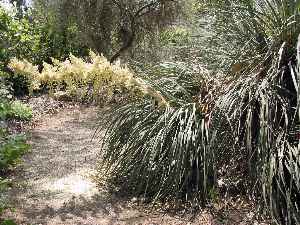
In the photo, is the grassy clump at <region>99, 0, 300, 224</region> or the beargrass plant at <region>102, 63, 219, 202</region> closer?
the grassy clump at <region>99, 0, 300, 224</region>

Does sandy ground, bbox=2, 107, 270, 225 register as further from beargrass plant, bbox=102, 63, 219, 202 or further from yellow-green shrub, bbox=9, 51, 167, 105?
yellow-green shrub, bbox=9, 51, 167, 105

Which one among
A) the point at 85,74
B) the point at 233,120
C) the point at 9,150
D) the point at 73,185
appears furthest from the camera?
the point at 85,74

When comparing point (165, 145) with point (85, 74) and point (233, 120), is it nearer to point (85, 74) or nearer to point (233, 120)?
point (233, 120)

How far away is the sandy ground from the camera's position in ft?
12.6

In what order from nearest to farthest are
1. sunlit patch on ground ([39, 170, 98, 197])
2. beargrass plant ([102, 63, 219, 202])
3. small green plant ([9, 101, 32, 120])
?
beargrass plant ([102, 63, 219, 202]), sunlit patch on ground ([39, 170, 98, 197]), small green plant ([9, 101, 32, 120])

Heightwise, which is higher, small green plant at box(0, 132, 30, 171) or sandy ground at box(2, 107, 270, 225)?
small green plant at box(0, 132, 30, 171)

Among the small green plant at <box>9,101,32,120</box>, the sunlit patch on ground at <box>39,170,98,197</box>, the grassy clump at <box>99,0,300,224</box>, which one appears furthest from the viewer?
the small green plant at <box>9,101,32,120</box>

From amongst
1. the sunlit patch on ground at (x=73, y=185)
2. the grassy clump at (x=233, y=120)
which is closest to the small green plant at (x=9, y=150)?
the sunlit patch on ground at (x=73, y=185)

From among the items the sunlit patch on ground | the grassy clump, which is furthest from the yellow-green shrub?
the grassy clump

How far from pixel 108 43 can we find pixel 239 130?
9.92 m

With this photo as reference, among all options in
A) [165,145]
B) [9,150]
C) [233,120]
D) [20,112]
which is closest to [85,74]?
[20,112]

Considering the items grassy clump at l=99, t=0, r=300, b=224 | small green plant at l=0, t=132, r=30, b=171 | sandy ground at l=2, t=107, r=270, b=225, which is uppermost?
grassy clump at l=99, t=0, r=300, b=224

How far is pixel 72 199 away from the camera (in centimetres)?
435

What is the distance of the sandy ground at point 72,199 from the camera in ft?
12.6
